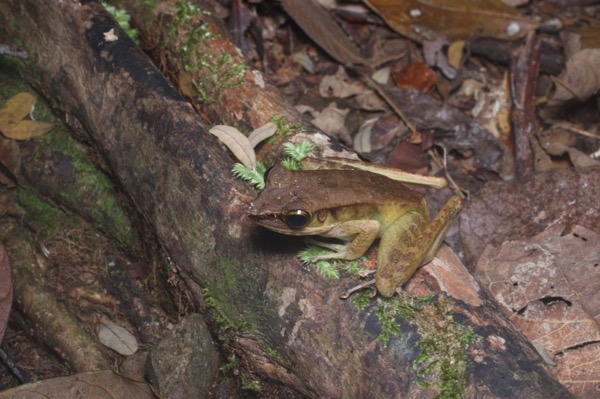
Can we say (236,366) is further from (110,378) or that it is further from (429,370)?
(429,370)

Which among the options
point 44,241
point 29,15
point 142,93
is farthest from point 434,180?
point 29,15

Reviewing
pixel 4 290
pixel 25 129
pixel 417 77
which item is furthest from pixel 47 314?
pixel 417 77

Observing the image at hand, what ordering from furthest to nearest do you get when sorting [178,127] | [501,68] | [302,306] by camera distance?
1. [501,68]
2. [178,127]
3. [302,306]

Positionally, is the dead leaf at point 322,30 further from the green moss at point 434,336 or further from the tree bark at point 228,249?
the green moss at point 434,336

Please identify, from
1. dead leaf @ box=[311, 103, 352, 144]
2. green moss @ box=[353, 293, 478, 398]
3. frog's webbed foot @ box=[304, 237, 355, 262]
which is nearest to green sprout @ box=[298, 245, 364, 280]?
frog's webbed foot @ box=[304, 237, 355, 262]

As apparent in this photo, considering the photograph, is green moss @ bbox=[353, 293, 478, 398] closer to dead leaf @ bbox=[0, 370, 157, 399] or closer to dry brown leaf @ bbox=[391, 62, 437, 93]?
dead leaf @ bbox=[0, 370, 157, 399]

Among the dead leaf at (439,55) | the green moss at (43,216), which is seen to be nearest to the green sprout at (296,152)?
the green moss at (43,216)
